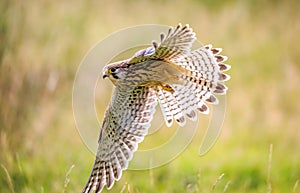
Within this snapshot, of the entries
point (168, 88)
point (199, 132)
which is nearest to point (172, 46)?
point (168, 88)

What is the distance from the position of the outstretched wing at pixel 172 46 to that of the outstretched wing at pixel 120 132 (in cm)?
44

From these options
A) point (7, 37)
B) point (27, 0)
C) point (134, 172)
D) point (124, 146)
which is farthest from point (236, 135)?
point (27, 0)

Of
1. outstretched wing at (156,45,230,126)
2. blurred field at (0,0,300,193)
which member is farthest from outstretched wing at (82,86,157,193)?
blurred field at (0,0,300,193)

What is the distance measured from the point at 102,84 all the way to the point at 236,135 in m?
2.01

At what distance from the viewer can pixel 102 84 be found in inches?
395

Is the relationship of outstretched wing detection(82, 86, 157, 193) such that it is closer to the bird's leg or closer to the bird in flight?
the bird in flight

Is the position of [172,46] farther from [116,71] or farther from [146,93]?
[146,93]

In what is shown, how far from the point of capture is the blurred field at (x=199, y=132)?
736 cm

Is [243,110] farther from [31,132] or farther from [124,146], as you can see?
[124,146]

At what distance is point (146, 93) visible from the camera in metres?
5.79

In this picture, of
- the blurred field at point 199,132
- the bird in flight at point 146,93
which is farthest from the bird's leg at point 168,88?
the blurred field at point 199,132

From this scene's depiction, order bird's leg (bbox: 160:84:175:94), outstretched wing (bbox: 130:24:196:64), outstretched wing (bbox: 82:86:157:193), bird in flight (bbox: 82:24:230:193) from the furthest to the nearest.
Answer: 1. bird's leg (bbox: 160:84:175:94)
2. outstretched wing (bbox: 82:86:157:193)
3. bird in flight (bbox: 82:24:230:193)
4. outstretched wing (bbox: 130:24:196:64)

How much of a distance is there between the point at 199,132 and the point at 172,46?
429 cm

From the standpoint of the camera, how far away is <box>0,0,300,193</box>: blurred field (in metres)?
7.36
